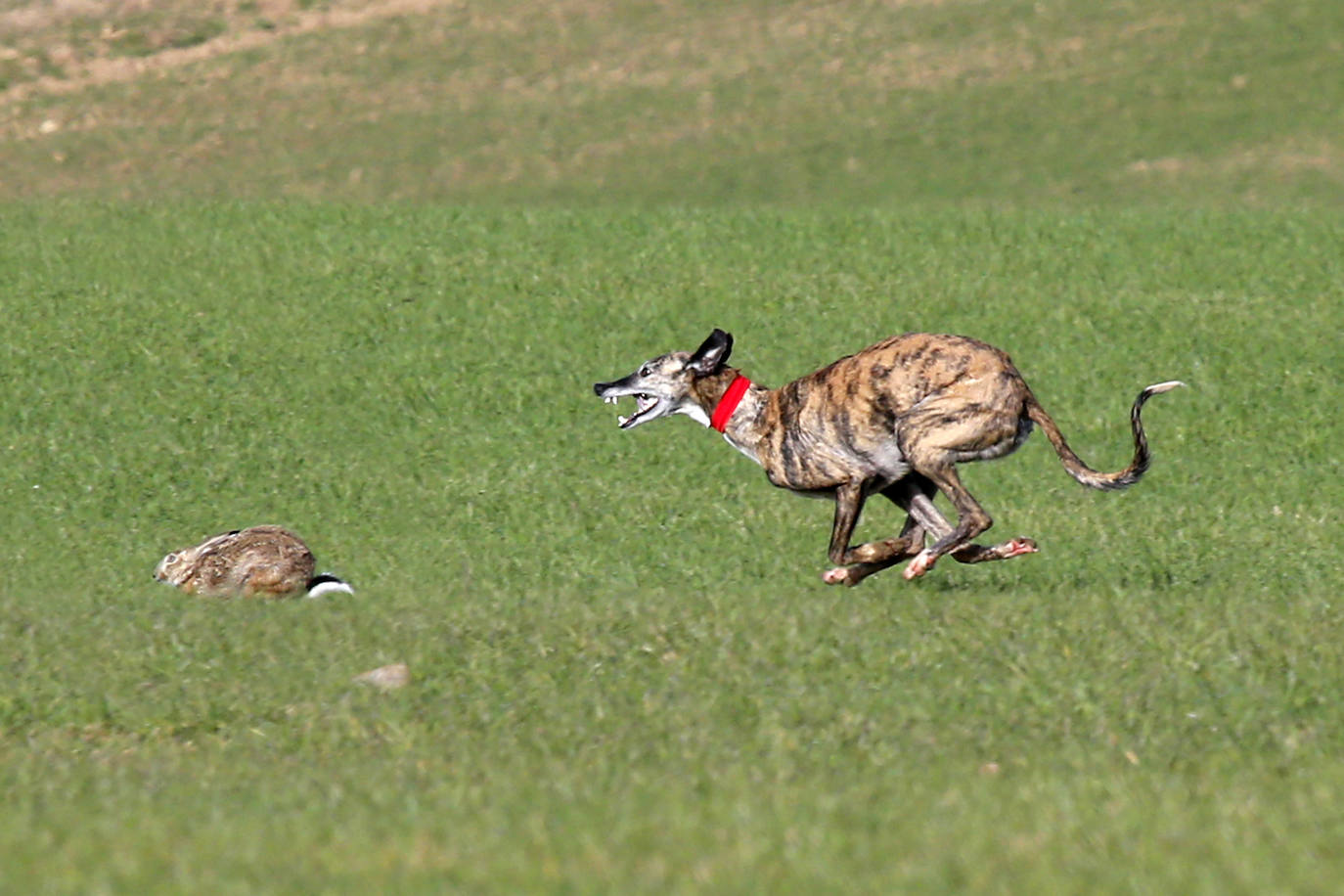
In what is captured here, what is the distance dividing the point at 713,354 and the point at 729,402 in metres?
0.40

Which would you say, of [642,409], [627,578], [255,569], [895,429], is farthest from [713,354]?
[255,569]

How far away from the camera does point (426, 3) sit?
57.4 metres

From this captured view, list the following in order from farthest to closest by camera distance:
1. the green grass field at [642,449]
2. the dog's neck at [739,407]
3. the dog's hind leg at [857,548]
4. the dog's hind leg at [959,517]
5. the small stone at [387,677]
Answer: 1. the dog's neck at [739,407]
2. the dog's hind leg at [857,548]
3. the dog's hind leg at [959,517]
4. the small stone at [387,677]
5. the green grass field at [642,449]

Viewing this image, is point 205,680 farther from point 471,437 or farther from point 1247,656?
point 471,437

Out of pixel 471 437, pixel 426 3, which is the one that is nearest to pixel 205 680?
pixel 471 437

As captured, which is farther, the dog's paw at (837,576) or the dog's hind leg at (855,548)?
the dog's paw at (837,576)

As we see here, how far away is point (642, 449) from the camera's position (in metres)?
24.1

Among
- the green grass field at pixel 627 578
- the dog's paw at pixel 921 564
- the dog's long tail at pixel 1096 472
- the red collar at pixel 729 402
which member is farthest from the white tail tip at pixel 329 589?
the dog's long tail at pixel 1096 472

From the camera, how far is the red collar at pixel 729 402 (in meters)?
15.0

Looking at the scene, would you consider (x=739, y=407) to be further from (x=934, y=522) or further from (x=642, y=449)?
(x=642, y=449)

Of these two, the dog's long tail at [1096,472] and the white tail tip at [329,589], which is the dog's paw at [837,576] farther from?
the white tail tip at [329,589]

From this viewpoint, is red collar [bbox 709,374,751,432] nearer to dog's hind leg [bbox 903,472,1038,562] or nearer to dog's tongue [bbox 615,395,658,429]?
dog's tongue [bbox 615,395,658,429]

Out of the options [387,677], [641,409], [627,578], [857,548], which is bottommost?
[627,578]

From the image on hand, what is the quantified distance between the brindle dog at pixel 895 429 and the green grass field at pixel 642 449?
1.99ft
